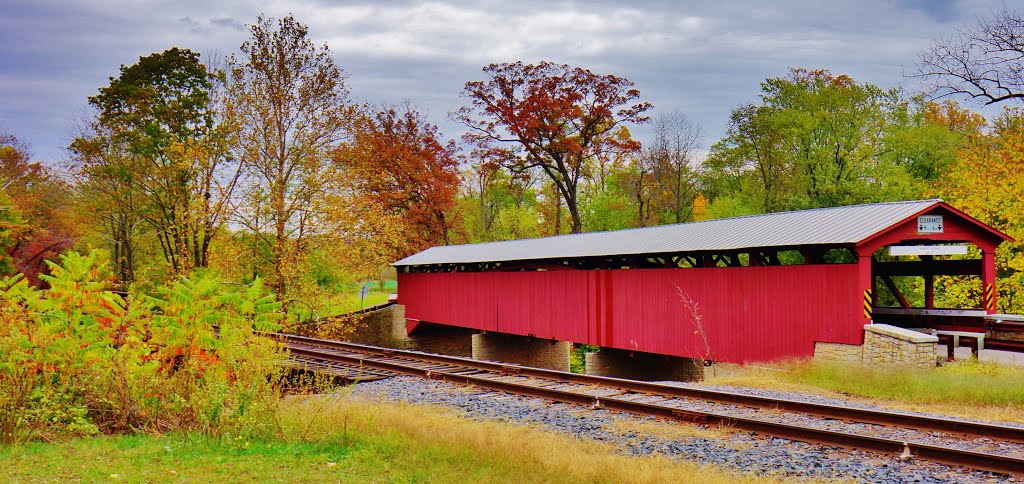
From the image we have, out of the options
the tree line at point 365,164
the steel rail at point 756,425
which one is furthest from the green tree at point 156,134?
the steel rail at point 756,425

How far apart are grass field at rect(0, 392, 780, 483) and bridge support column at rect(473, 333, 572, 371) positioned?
15.8 m

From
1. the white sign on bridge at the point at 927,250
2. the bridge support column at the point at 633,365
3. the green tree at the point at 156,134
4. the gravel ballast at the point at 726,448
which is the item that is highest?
the green tree at the point at 156,134

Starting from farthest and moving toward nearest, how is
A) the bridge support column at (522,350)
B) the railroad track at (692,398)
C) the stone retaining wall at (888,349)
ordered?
the bridge support column at (522,350), the stone retaining wall at (888,349), the railroad track at (692,398)

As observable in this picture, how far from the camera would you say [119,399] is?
8484mm

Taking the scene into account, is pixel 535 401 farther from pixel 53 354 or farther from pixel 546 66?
pixel 546 66

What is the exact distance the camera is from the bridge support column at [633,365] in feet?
70.4

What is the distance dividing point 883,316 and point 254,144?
67.4ft

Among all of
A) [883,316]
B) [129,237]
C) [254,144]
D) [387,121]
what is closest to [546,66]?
[387,121]

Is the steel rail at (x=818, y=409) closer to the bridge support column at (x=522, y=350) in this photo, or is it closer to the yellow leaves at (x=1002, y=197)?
the bridge support column at (x=522, y=350)

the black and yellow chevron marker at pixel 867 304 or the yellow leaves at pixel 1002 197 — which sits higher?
the yellow leaves at pixel 1002 197

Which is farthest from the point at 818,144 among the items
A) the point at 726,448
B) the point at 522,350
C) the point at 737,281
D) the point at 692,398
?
the point at 726,448

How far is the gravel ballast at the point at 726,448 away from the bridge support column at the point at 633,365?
33.8 feet

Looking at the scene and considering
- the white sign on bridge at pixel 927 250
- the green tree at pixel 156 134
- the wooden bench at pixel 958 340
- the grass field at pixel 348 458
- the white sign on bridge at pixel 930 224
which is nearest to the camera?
the grass field at pixel 348 458

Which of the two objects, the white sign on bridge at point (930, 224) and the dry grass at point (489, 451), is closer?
the dry grass at point (489, 451)
